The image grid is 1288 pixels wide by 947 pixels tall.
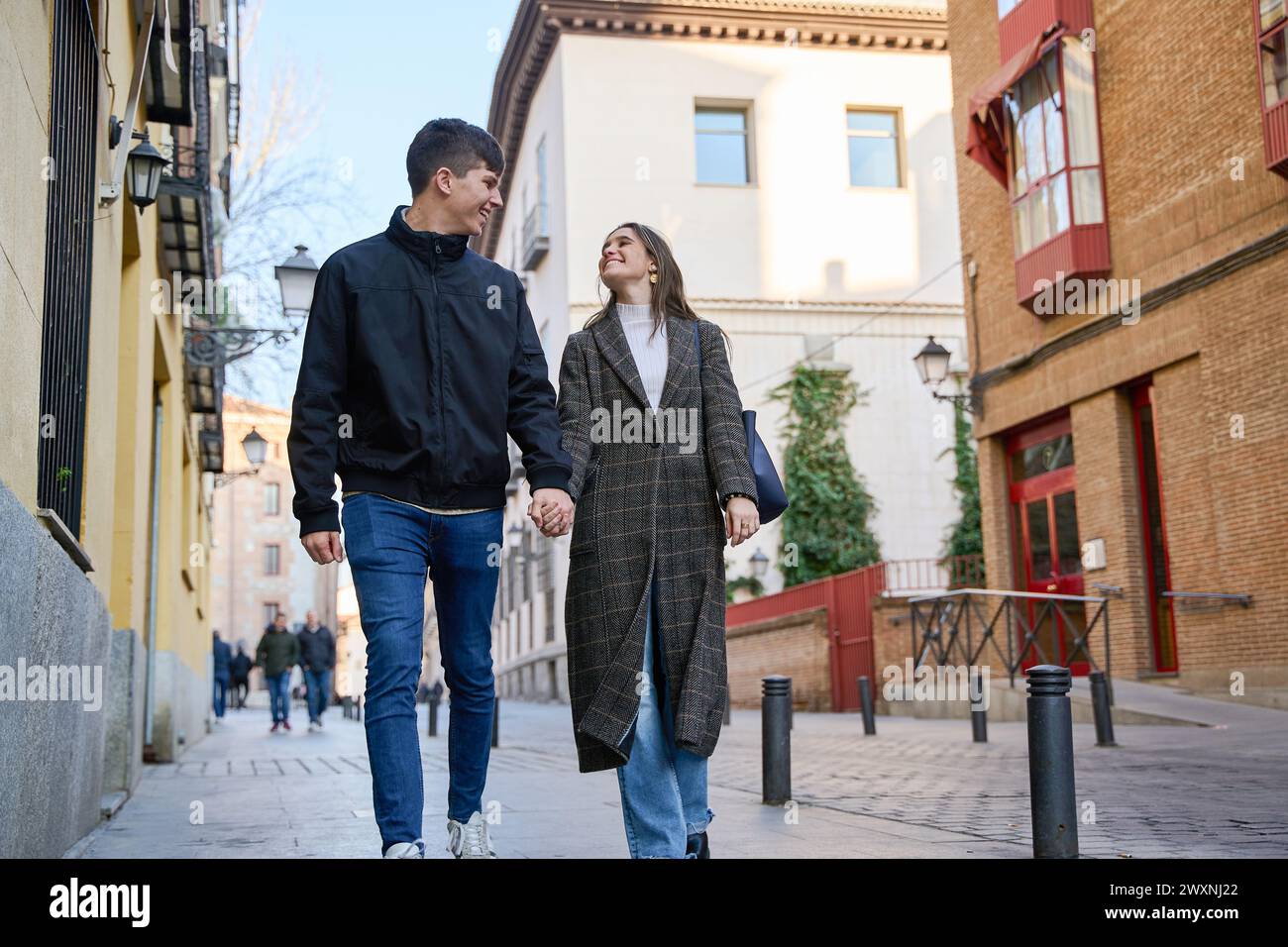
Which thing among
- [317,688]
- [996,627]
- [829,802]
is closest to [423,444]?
[829,802]

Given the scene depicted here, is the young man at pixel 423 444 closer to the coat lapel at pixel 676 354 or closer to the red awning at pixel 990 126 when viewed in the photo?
the coat lapel at pixel 676 354

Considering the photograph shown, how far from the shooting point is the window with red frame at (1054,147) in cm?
1733

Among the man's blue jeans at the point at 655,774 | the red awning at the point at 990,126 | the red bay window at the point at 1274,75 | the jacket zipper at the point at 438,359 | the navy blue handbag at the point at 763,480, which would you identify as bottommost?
the man's blue jeans at the point at 655,774

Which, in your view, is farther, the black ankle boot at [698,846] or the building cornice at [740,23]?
the building cornice at [740,23]

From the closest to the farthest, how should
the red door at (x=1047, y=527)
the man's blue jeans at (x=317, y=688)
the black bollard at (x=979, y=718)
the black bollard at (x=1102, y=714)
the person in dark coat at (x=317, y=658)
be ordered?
the black bollard at (x=1102, y=714)
the black bollard at (x=979, y=718)
the red door at (x=1047, y=527)
the man's blue jeans at (x=317, y=688)
the person in dark coat at (x=317, y=658)

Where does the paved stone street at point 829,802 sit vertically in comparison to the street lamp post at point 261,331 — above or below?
below

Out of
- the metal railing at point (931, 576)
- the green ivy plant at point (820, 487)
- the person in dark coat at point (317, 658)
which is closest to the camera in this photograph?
the person in dark coat at point (317, 658)

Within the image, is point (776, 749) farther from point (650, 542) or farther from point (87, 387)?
point (87, 387)

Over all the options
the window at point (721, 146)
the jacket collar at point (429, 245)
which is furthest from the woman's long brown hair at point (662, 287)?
the window at point (721, 146)

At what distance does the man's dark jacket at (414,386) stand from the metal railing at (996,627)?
1187 centimetres

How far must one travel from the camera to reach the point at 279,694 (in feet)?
67.4

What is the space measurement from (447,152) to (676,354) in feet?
3.04
